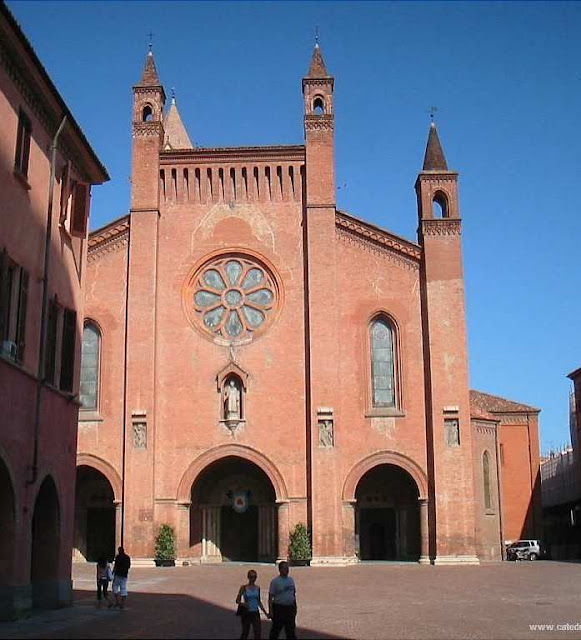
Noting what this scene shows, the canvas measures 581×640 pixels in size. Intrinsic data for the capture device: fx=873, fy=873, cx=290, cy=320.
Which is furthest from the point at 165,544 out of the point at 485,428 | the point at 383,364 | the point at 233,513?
the point at 485,428

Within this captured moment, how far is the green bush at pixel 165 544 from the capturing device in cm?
3281

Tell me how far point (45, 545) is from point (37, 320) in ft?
16.7

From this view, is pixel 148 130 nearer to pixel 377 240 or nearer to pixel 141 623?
pixel 377 240

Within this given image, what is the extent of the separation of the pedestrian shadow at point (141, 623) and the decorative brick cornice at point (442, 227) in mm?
19334

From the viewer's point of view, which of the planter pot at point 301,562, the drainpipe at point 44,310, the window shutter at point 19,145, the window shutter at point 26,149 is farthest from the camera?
the planter pot at point 301,562

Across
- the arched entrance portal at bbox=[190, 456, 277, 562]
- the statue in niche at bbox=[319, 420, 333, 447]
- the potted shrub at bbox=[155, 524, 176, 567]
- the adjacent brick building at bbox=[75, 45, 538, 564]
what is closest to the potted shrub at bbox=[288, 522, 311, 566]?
the adjacent brick building at bbox=[75, 45, 538, 564]

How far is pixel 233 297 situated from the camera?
36312mm

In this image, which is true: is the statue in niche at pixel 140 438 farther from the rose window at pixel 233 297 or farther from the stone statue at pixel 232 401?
the rose window at pixel 233 297

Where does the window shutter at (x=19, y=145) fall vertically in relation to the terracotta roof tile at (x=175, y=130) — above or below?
below

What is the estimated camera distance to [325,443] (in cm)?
3338

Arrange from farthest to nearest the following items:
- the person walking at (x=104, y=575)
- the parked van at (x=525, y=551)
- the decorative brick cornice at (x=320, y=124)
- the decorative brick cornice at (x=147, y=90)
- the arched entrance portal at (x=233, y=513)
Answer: the parked van at (x=525, y=551) → the decorative brick cornice at (x=147, y=90) → the decorative brick cornice at (x=320, y=124) → the arched entrance portal at (x=233, y=513) → the person walking at (x=104, y=575)

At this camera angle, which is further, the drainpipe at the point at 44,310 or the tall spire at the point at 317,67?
the tall spire at the point at 317,67

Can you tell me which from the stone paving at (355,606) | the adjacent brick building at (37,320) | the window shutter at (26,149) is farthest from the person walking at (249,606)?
the window shutter at (26,149)

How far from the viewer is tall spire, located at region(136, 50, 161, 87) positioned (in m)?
37.7
